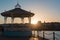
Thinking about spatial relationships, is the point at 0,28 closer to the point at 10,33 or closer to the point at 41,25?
the point at 10,33

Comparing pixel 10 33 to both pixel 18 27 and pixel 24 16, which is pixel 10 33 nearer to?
pixel 18 27

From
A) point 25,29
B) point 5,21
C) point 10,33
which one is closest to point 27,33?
point 25,29

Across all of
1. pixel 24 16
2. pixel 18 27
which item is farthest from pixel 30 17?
pixel 18 27

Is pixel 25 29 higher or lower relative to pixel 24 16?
lower

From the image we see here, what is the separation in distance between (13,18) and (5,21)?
4.87 ft

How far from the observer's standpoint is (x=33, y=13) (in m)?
33.7

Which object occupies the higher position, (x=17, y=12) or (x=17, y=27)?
(x=17, y=12)

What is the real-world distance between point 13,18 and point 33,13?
11.5ft

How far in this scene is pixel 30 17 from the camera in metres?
34.4

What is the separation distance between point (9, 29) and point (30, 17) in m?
4.61

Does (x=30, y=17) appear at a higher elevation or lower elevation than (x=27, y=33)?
higher

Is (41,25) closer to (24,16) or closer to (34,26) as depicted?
(34,26)

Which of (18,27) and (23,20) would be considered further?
(23,20)

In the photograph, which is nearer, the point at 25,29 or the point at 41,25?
the point at 25,29
